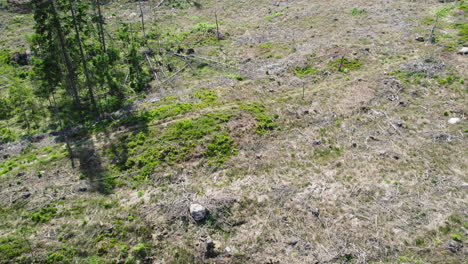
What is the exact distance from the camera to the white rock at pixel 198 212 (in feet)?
55.2

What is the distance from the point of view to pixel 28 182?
2048 centimetres

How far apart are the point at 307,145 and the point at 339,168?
3251 millimetres

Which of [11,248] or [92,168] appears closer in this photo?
[11,248]

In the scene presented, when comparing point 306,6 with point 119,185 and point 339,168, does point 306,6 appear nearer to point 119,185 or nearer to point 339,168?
point 339,168

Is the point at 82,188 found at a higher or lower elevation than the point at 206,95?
lower

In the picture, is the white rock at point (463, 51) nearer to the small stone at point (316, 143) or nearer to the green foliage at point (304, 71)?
the green foliage at point (304, 71)

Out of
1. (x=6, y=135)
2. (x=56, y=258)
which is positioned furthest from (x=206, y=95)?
(x=6, y=135)

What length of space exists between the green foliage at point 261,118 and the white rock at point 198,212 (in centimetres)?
893

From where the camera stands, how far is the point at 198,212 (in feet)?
55.4

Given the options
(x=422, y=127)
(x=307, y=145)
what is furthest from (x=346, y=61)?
(x=307, y=145)

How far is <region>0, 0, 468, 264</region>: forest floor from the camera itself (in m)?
15.4

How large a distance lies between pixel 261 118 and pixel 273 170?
6.28 meters

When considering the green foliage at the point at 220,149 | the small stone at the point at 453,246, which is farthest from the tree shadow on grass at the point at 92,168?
the small stone at the point at 453,246

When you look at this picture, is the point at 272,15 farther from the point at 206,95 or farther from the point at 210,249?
the point at 210,249
